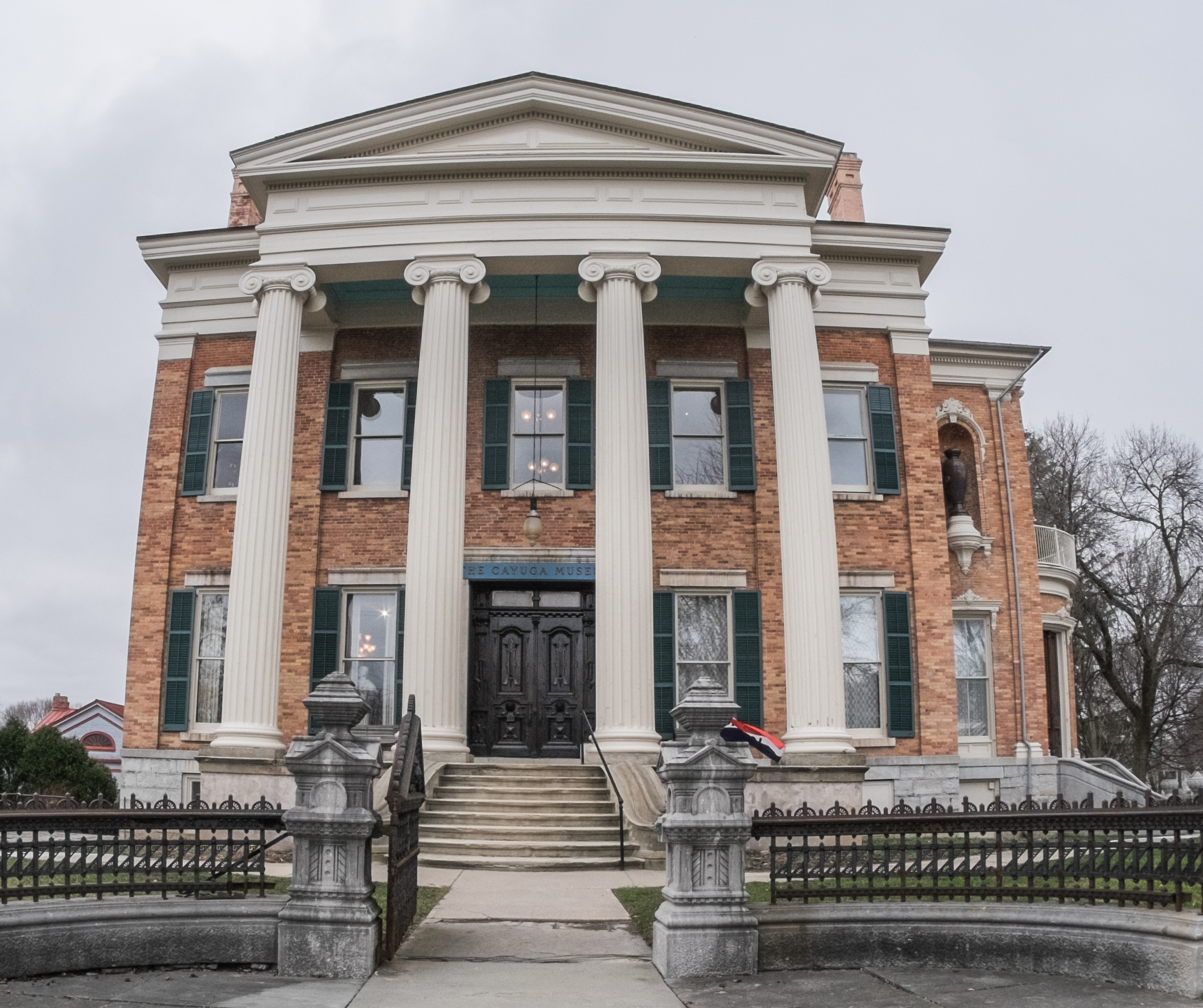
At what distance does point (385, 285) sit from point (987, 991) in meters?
15.9

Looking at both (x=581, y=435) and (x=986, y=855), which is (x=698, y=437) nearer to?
(x=581, y=435)

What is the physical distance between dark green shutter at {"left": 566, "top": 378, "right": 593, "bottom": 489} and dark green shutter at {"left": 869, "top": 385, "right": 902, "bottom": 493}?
16.4ft

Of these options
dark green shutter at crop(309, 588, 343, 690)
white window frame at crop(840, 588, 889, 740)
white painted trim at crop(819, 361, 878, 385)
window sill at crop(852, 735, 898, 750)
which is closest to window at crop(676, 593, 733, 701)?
white window frame at crop(840, 588, 889, 740)

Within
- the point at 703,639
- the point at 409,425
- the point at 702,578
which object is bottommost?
the point at 703,639

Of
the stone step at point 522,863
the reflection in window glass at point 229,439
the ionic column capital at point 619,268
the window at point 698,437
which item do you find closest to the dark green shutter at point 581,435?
the window at point 698,437

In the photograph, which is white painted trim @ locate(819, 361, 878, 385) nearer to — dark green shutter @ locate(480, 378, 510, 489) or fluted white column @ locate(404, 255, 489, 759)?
dark green shutter @ locate(480, 378, 510, 489)

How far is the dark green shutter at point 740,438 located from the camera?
19906 mm

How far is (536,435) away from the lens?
66.3ft

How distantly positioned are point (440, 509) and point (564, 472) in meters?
3.30

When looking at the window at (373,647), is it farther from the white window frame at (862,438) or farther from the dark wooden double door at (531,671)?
the white window frame at (862,438)

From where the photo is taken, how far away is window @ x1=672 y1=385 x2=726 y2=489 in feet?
66.3

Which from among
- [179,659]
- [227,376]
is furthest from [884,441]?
[179,659]

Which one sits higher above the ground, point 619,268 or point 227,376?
point 619,268

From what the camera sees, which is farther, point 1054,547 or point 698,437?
point 1054,547
